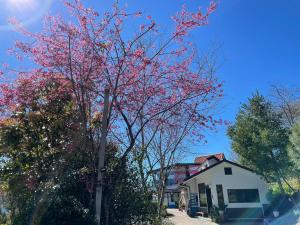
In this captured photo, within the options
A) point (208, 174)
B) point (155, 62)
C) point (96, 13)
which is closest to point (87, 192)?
point (155, 62)

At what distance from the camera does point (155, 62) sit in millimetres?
6746

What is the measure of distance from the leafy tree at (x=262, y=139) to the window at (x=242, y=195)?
2.92 m

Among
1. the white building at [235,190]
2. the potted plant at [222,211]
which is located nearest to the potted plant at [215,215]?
the potted plant at [222,211]

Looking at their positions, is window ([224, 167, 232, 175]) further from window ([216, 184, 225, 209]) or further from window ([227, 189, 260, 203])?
window ([227, 189, 260, 203])

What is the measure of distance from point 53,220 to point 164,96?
11.5 ft

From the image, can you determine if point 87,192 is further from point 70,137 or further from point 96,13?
point 96,13

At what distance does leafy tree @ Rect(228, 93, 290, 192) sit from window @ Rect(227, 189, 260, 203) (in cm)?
292

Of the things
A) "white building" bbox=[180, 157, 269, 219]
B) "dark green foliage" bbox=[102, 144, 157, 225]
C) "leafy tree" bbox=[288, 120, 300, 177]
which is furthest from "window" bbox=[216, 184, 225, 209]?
"dark green foliage" bbox=[102, 144, 157, 225]

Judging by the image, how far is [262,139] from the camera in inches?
752

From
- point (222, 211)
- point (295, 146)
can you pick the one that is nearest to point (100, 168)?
point (295, 146)

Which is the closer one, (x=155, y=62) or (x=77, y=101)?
(x=77, y=101)

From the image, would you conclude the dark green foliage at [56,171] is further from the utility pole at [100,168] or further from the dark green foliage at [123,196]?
the utility pole at [100,168]

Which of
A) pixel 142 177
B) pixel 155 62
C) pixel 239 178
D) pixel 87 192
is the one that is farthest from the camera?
pixel 239 178

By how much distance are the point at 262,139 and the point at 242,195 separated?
600 centimetres
